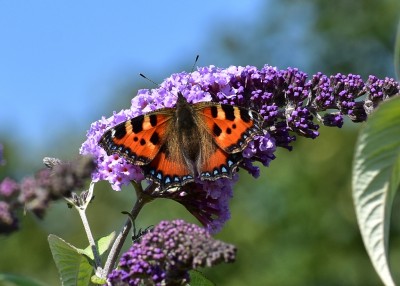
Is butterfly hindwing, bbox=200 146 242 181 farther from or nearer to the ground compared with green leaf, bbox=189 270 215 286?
farther from the ground

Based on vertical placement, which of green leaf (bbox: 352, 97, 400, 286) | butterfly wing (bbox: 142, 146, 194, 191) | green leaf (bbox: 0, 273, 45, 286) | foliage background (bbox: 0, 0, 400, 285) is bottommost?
green leaf (bbox: 0, 273, 45, 286)

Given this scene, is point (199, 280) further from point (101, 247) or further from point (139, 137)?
point (139, 137)

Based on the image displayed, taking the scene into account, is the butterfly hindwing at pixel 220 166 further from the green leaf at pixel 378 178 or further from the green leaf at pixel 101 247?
the green leaf at pixel 378 178

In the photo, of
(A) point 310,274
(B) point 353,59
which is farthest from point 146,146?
(B) point 353,59

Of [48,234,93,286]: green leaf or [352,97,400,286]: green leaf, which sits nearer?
[352,97,400,286]: green leaf

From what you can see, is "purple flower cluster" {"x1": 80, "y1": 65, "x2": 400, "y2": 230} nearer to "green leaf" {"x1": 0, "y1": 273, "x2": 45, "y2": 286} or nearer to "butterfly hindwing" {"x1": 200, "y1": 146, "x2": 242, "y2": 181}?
"butterfly hindwing" {"x1": 200, "y1": 146, "x2": 242, "y2": 181}

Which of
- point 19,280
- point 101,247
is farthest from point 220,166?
point 19,280

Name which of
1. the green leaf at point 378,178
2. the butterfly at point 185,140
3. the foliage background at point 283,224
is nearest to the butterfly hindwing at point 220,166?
the butterfly at point 185,140

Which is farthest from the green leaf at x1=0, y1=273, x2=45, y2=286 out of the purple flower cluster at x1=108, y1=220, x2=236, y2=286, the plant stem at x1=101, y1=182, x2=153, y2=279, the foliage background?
the foliage background
